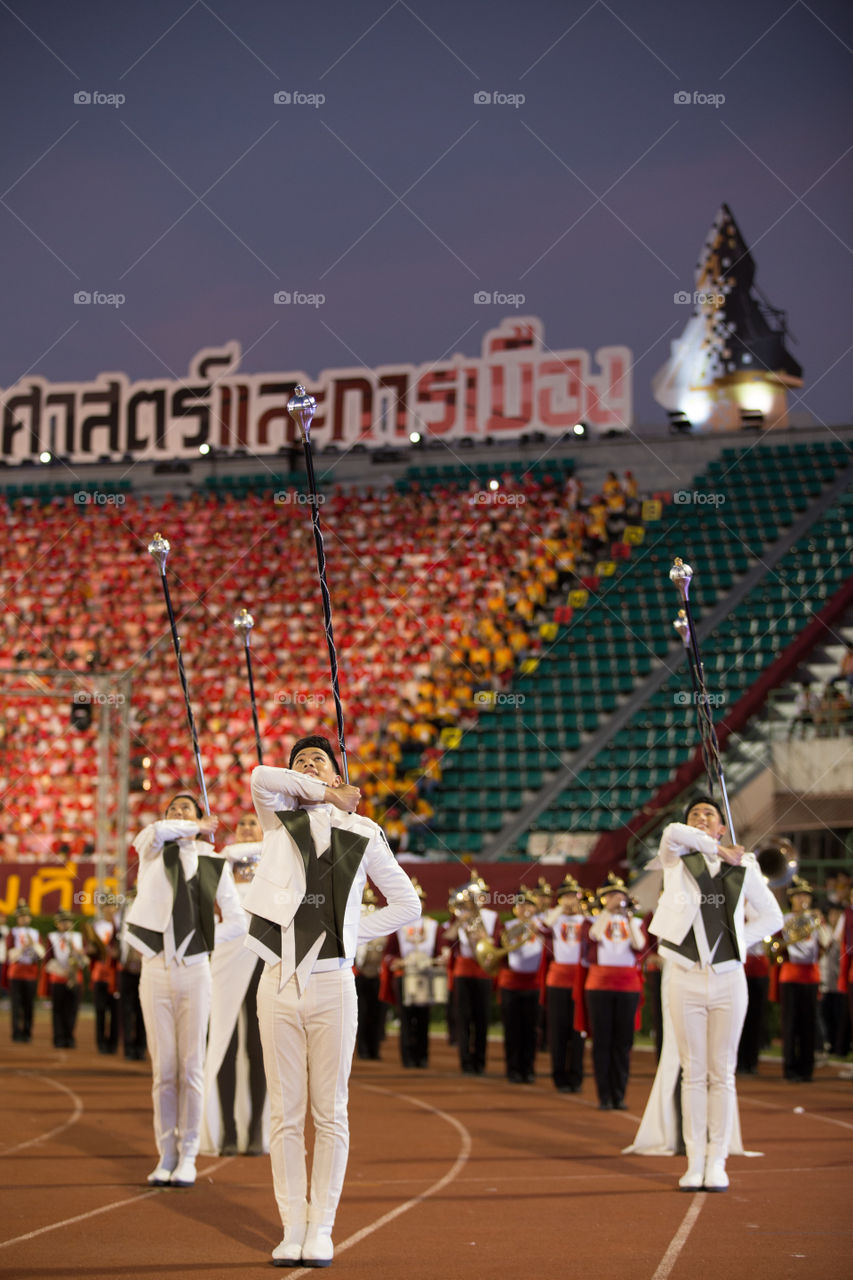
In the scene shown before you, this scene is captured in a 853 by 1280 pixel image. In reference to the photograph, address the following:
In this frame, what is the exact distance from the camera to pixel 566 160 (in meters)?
14.5

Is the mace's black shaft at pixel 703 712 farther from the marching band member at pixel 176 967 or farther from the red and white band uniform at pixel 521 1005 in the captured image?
the red and white band uniform at pixel 521 1005

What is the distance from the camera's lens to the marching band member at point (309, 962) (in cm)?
587

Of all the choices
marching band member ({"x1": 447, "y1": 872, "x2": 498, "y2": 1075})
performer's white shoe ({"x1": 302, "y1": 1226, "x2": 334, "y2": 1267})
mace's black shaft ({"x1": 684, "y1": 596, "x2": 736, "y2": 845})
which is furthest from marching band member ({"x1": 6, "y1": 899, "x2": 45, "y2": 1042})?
performer's white shoe ({"x1": 302, "y1": 1226, "x2": 334, "y2": 1267})

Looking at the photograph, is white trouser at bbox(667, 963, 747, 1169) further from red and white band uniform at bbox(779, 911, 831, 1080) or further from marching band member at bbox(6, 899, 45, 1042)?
marching band member at bbox(6, 899, 45, 1042)

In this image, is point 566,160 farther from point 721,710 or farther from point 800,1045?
point 721,710

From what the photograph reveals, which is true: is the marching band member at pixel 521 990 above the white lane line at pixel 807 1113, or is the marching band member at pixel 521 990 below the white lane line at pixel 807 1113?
above

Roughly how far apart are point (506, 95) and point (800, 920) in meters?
6.93

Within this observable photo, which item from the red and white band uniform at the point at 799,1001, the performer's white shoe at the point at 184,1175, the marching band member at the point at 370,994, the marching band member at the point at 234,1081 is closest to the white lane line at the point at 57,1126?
the marching band member at the point at 234,1081

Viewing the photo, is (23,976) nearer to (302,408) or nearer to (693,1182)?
(693,1182)

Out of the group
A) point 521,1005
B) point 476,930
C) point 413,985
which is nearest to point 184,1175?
point 521,1005

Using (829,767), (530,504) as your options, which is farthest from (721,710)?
(530,504)

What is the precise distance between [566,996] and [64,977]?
5995 mm

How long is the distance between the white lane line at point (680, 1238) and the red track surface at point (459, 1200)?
0.01m

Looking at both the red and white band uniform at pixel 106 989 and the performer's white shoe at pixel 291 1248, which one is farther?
the red and white band uniform at pixel 106 989
